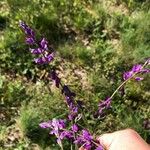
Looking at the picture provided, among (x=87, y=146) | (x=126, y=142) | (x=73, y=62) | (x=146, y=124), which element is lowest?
(x=146, y=124)

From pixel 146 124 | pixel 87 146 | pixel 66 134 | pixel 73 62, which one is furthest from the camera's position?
pixel 73 62

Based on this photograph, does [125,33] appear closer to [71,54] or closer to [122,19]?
[122,19]

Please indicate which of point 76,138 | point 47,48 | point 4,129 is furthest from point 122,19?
point 76,138

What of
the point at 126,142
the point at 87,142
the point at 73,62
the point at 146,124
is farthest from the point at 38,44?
the point at 73,62

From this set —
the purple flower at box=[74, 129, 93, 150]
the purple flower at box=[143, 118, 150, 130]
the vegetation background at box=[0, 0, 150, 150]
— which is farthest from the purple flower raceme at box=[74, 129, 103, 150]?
the purple flower at box=[143, 118, 150, 130]

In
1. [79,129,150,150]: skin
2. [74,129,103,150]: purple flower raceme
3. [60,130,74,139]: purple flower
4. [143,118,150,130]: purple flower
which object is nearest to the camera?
[79,129,150,150]: skin

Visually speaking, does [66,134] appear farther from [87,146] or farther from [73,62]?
[73,62]

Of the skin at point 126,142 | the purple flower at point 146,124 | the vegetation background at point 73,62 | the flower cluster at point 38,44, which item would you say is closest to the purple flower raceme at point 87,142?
the skin at point 126,142

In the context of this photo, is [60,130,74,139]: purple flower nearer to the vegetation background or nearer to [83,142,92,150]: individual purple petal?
[83,142,92,150]: individual purple petal

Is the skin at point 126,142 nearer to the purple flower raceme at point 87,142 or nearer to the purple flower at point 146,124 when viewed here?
the purple flower raceme at point 87,142
